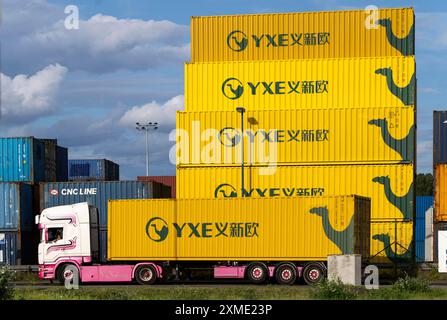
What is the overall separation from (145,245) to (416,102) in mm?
15504

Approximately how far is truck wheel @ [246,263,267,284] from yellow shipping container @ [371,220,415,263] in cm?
702

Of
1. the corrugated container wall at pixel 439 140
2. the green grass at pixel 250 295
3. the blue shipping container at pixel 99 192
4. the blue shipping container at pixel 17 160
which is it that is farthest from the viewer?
the corrugated container wall at pixel 439 140

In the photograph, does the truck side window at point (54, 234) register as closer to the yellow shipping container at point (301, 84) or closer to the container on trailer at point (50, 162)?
the yellow shipping container at point (301, 84)

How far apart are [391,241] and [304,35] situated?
447 inches

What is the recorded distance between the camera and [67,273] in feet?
101

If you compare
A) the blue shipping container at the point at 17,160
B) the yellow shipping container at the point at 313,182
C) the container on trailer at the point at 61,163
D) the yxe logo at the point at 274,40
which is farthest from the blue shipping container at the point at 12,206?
the yxe logo at the point at 274,40

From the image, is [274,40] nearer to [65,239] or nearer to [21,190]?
[65,239]

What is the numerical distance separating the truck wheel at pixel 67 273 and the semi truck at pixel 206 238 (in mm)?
42

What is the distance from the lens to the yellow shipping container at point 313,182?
35.2 m

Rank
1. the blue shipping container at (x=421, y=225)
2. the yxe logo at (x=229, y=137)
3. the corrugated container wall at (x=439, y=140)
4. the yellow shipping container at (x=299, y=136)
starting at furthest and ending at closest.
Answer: the blue shipping container at (x=421, y=225) → the corrugated container wall at (x=439, y=140) → the yxe logo at (x=229, y=137) → the yellow shipping container at (x=299, y=136)

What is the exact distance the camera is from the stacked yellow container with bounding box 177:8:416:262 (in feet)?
116

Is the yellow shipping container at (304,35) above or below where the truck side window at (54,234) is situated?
above

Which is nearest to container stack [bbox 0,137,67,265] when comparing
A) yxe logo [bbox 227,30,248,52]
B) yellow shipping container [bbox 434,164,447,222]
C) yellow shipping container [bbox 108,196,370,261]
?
yellow shipping container [bbox 108,196,370,261]

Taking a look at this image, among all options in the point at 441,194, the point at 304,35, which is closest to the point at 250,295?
the point at 441,194
